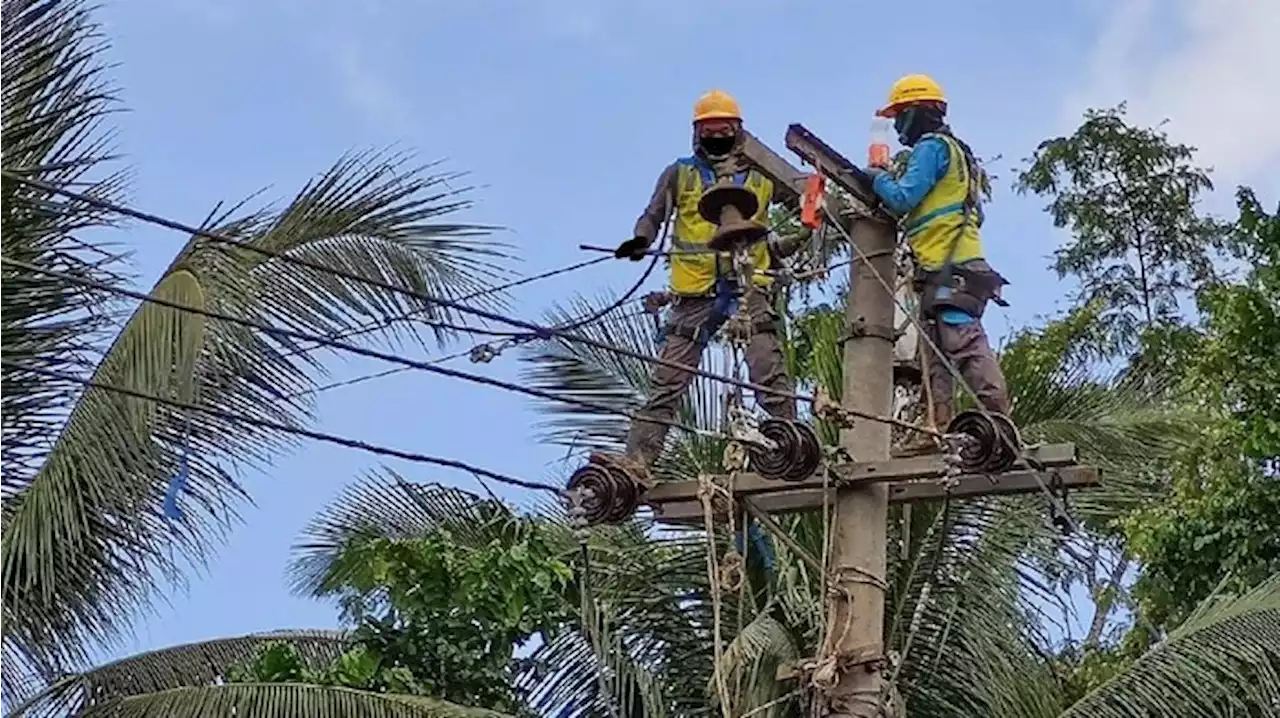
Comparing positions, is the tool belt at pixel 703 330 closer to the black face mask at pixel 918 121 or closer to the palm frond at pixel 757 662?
the black face mask at pixel 918 121

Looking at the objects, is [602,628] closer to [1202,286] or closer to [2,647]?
[2,647]

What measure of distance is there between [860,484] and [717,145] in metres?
1.16

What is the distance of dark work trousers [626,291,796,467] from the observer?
732cm

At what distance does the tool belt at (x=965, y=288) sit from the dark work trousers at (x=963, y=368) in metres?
0.06

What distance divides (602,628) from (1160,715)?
210cm

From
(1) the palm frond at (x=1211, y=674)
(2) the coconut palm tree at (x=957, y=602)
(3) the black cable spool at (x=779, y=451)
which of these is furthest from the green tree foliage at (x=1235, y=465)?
(3) the black cable spool at (x=779, y=451)

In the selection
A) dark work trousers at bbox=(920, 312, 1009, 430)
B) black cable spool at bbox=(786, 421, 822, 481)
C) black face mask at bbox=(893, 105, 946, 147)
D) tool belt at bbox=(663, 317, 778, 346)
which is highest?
black face mask at bbox=(893, 105, 946, 147)

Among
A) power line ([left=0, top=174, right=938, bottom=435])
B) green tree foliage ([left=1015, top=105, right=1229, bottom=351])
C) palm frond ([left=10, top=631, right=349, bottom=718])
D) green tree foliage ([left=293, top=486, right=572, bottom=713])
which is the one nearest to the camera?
power line ([left=0, top=174, right=938, bottom=435])

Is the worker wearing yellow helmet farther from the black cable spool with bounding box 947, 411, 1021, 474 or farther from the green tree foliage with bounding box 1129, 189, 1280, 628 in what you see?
the green tree foliage with bounding box 1129, 189, 1280, 628

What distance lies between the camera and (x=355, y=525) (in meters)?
10.0

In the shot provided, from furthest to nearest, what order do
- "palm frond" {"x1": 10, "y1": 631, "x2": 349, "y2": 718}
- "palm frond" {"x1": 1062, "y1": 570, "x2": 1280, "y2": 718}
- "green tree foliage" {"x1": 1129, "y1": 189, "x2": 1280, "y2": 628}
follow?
"green tree foliage" {"x1": 1129, "y1": 189, "x2": 1280, "y2": 628} < "palm frond" {"x1": 10, "y1": 631, "x2": 349, "y2": 718} < "palm frond" {"x1": 1062, "y1": 570, "x2": 1280, "y2": 718}

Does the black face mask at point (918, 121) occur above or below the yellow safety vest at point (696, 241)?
above

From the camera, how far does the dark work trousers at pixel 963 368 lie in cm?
706

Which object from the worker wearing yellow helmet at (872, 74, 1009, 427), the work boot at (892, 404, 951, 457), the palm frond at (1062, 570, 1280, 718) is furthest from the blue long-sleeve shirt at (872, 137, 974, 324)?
the palm frond at (1062, 570, 1280, 718)
